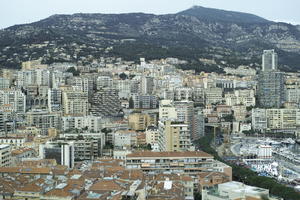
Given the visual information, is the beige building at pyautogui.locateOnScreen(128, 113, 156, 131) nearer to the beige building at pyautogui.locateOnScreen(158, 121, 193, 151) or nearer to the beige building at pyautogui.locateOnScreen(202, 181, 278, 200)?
the beige building at pyautogui.locateOnScreen(158, 121, 193, 151)

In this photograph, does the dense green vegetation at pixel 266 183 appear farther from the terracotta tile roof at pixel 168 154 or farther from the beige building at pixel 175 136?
the beige building at pixel 175 136

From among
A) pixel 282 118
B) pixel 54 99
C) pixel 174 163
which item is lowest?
pixel 174 163

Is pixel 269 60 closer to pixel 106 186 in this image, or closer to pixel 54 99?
pixel 54 99

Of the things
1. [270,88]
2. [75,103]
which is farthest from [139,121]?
[270,88]

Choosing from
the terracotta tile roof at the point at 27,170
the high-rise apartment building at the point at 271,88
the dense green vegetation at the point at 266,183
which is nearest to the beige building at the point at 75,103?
the dense green vegetation at the point at 266,183

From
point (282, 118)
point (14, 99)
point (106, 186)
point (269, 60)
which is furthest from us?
point (269, 60)

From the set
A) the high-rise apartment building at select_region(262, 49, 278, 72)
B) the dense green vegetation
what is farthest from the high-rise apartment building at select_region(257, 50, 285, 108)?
the dense green vegetation

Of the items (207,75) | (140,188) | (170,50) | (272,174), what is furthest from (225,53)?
(140,188)

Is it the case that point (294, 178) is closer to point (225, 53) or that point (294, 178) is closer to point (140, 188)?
point (140, 188)

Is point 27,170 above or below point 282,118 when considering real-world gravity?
below
